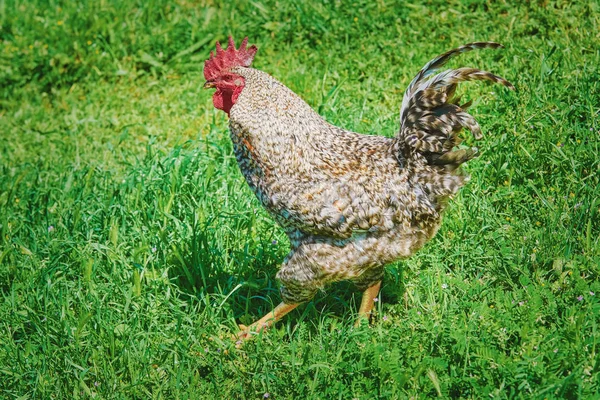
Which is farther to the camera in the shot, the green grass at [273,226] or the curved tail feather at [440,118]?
the green grass at [273,226]

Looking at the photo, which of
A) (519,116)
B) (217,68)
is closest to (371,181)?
(217,68)

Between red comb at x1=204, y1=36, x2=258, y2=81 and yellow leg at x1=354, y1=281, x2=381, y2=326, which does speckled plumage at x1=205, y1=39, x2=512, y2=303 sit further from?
yellow leg at x1=354, y1=281, x2=381, y2=326

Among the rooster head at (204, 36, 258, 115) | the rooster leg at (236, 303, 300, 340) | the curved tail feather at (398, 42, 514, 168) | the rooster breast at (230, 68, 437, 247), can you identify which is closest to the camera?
the curved tail feather at (398, 42, 514, 168)

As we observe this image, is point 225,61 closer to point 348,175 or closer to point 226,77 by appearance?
point 226,77

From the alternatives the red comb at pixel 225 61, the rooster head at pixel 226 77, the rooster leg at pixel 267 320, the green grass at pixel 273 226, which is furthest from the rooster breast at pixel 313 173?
the green grass at pixel 273 226

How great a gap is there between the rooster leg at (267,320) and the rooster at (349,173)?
261 millimetres

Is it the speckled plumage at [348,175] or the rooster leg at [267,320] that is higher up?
the speckled plumage at [348,175]

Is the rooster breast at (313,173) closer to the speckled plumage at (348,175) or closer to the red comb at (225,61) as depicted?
the speckled plumage at (348,175)

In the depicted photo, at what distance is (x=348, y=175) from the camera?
3752 mm

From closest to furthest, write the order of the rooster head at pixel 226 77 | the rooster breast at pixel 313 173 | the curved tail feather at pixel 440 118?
1. the curved tail feather at pixel 440 118
2. the rooster breast at pixel 313 173
3. the rooster head at pixel 226 77

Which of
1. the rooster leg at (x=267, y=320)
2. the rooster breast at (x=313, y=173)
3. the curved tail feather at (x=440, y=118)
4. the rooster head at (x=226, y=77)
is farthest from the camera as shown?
the rooster leg at (x=267, y=320)

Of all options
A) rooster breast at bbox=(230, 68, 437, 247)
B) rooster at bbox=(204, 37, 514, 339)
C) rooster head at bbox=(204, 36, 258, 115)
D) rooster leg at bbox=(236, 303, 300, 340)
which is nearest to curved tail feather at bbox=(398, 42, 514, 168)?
rooster at bbox=(204, 37, 514, 339)

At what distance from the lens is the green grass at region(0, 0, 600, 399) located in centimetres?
369

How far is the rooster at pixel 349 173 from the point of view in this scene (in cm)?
363
